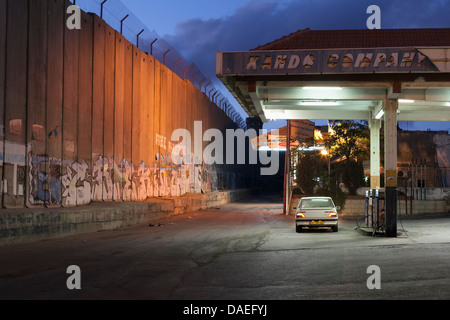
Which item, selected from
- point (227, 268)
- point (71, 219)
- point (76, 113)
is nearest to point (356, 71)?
point (227, 268)

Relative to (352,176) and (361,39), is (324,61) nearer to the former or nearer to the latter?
(361,39)

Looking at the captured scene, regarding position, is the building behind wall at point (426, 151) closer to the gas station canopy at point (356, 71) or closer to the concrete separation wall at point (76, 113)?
the concrete separation wall at point (76, 113)

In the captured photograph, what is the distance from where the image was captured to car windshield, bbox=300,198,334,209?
71.9 feet

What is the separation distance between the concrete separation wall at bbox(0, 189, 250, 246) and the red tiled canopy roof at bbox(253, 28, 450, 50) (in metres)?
9.33

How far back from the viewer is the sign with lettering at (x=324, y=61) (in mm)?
17953

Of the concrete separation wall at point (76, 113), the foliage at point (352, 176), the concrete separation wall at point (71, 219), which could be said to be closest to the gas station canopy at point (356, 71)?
the concrete separation wall at point (76, 113)

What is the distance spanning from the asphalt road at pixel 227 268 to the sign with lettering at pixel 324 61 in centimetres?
604

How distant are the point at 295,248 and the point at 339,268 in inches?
170

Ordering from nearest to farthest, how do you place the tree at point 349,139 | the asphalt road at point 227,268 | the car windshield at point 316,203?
the asphalt road at point 227,268 → the car windshield at point 316,203 → the tree at point 349,139

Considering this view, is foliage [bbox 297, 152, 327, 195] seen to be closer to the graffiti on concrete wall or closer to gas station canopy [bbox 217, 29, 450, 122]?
the graffiti on concrete wall

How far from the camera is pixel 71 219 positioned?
61.1 ft

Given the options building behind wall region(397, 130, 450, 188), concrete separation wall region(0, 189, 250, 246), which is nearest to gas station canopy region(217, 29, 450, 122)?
concrete separation wall region(0, 189, 250, 246)

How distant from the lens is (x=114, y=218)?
2223 centimetres

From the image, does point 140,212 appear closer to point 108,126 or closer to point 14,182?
point 108,126
